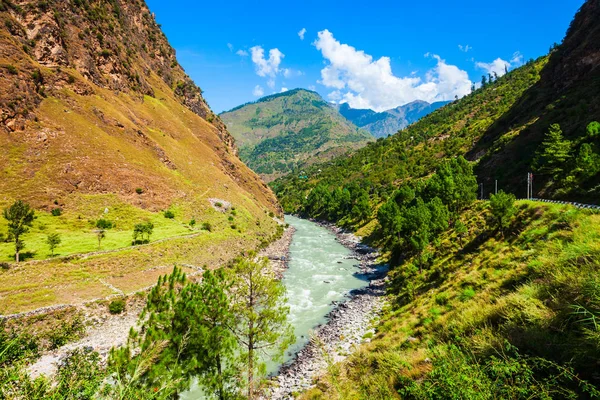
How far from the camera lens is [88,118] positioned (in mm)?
65938

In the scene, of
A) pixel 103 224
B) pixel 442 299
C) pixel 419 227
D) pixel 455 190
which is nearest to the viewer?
pixel 442 299

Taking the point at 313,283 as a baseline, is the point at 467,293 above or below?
above

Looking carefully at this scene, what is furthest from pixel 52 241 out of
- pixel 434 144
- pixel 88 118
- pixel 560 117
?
pixel 434 144

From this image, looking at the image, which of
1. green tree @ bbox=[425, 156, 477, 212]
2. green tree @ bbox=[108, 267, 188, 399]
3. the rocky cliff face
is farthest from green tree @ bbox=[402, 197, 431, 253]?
the rocky cliff face

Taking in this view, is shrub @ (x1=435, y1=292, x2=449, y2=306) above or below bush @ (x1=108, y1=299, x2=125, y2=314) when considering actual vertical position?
below

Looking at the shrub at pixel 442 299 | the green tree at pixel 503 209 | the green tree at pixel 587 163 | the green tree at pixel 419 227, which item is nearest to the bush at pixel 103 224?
the green tree at pixel 419 227

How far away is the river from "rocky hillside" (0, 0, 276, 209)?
32494mm

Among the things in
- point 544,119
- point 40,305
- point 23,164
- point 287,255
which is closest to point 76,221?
point 23,164

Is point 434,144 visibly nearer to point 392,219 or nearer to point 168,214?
point 392,219

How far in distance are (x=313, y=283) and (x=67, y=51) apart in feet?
281

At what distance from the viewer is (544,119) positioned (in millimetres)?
75000

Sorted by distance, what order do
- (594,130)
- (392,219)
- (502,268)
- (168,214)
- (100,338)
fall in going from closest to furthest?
(502,268) < (100,338) < (594,130) < (392,219) < (168,214)

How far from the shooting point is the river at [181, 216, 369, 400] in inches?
1292

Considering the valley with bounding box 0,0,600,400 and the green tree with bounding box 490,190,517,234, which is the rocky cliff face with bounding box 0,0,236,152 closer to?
the valley with bounding box 0,0,600,400
